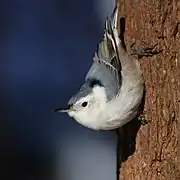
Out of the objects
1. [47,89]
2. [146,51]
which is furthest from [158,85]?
[47,89]

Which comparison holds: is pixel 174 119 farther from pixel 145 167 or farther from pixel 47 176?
pixel 47 176

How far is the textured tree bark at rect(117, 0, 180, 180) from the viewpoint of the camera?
1745mm

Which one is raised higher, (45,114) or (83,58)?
(83,58)

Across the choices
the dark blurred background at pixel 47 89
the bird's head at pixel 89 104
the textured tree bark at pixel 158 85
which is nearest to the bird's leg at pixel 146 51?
the textured tree bark at pixel 158 85

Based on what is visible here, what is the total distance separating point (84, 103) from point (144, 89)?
0.18 metres

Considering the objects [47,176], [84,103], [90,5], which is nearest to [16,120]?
[47,176]

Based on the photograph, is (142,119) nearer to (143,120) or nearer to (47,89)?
(143,120)

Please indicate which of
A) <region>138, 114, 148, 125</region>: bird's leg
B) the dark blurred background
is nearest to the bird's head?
<region>138, 114, 148, 125</region>: bird's leg

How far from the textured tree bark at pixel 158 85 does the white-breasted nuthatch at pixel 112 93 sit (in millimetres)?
34

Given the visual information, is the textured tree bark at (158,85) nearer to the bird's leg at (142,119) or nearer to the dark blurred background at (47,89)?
the bird's leg at (142,119)

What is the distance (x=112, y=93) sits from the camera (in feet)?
5.78

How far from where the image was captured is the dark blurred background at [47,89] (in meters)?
2.77

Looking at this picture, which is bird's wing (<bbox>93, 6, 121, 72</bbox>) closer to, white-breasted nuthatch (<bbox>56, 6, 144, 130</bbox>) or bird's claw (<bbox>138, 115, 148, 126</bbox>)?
white-breasted nuthatch (<bbox>56, 6, 144, 130</bbox>)

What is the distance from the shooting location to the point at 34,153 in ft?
9.11
